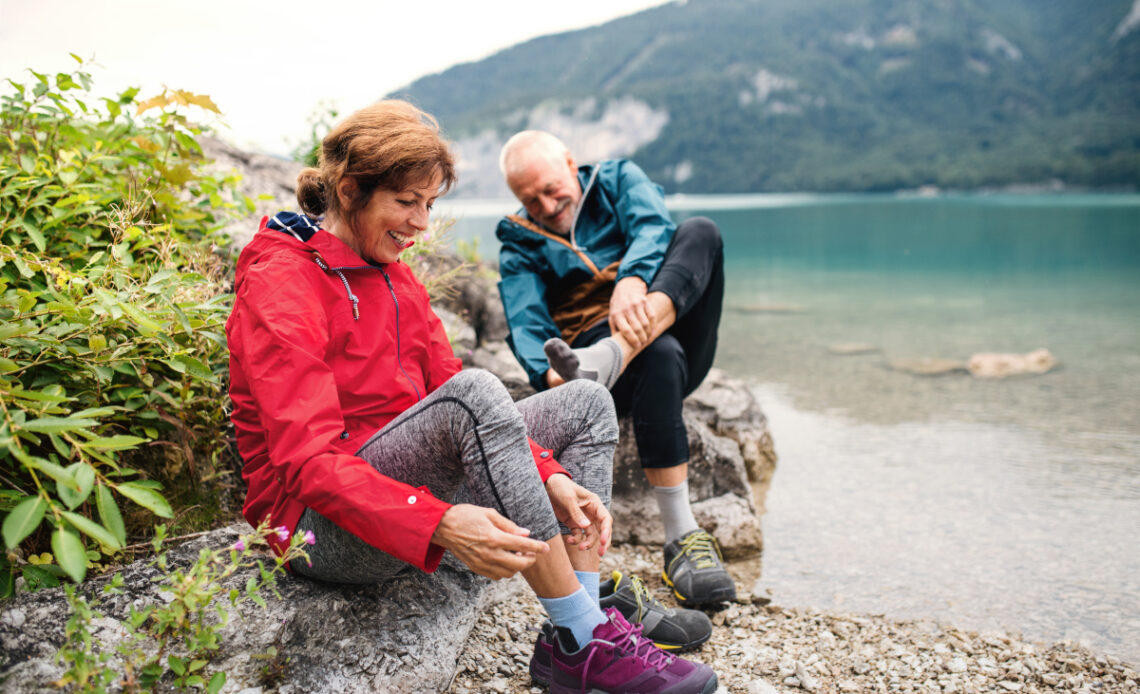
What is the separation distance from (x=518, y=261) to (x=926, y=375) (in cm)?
634

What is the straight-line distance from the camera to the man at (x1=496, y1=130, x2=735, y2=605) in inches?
120

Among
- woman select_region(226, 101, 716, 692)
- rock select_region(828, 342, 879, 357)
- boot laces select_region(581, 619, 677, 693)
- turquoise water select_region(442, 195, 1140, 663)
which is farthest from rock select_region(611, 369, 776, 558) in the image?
rock select_region(828, 342, 879, 357)

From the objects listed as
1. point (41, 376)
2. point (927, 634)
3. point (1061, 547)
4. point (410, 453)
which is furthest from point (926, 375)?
point (41, 376)

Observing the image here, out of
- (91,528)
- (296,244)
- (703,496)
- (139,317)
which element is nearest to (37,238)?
(139,317)

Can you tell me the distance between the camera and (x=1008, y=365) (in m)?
8.25

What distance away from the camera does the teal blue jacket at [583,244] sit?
3.61 m

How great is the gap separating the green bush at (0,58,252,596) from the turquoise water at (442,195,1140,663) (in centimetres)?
279

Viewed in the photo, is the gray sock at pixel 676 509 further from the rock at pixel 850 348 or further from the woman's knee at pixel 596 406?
the rock at pixel 850 348

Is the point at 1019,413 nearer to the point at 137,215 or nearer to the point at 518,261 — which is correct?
the point at 518,261

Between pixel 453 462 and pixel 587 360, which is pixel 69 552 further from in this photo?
pixel 587 360

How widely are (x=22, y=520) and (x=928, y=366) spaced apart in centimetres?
913

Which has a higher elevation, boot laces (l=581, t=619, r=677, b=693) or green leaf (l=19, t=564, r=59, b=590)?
green leaf (l=19, t=564, r=59, b=590)

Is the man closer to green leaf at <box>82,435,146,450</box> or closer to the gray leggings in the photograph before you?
the gray leggings

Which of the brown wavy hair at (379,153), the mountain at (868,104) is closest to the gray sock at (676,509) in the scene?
the brown wavy hair at (379,153)
